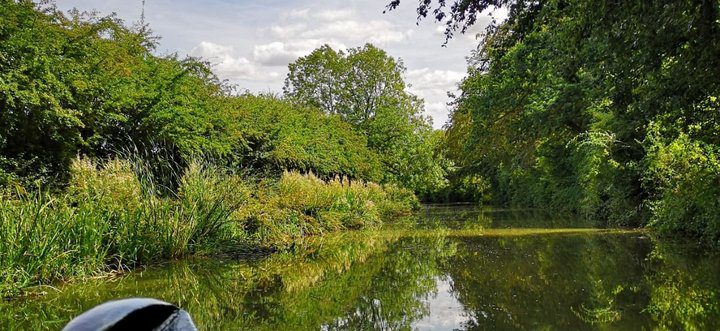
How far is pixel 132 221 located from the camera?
28.1 feet

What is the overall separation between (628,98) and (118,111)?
8.40m

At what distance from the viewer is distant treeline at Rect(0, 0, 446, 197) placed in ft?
26.4

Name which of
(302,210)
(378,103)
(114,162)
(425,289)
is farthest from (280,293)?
(378,103)

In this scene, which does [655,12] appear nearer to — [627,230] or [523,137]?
[627,230]

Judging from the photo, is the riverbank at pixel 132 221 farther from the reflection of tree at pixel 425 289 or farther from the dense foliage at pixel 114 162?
the reflection of tree at pixel 425 289

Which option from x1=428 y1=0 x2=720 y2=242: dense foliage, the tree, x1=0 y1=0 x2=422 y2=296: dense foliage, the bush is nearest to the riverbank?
x1=0 y1=0 x2=422 y2=296: dense foliage

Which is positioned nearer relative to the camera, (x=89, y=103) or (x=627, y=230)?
(x=89, y=103)

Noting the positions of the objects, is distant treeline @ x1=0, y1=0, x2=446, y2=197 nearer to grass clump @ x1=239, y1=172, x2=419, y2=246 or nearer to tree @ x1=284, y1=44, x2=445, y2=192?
grass clump @ x1=239, y1=172, x2=419, y2=246

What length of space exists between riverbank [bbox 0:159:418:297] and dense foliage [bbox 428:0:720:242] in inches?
207

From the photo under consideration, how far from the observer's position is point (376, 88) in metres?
34.2

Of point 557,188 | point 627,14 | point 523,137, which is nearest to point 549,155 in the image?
point 557,188

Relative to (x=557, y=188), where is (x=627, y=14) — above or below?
above

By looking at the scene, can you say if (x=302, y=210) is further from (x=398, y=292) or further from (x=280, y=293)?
(x=398, y=292)

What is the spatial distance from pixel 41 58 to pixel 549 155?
22.0 metres
